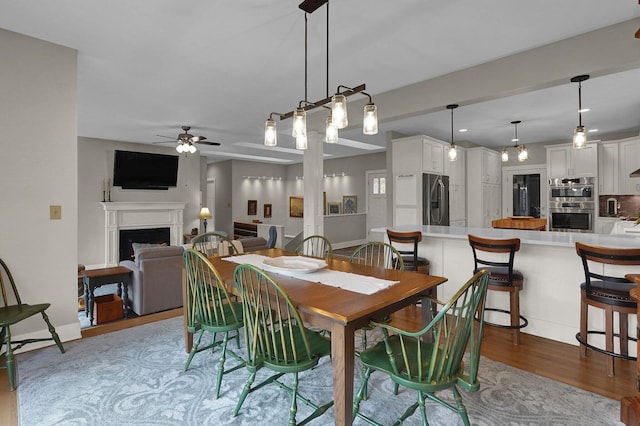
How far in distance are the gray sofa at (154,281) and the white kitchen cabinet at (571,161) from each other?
22.9ft

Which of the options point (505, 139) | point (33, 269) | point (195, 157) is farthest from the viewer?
point (195, 157)

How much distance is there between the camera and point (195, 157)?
8.34m

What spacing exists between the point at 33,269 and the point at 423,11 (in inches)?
145

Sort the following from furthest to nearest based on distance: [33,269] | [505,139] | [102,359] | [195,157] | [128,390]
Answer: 1. [195,157]
2. [505,139]
3. [33,269]
4. [102,359]
5. [128,390]

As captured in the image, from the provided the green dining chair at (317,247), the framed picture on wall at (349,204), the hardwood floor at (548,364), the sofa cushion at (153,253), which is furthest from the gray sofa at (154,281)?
the framed picture on wall at (349,204)

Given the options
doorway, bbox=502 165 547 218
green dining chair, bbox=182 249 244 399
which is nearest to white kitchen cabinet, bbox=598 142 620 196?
doorway, bbox=502 165 547 218

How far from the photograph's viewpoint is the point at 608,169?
19.9ft

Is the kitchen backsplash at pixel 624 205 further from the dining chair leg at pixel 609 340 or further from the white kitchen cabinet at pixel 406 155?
the dining chair leg at pixel 609 340

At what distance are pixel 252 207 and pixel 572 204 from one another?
8280 millimetres

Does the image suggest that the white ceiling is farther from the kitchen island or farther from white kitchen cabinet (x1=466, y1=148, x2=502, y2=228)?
white kitchen cabinet (x1=466, y1=148, x2=502, y2=228)

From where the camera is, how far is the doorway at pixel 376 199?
9111 millimetres

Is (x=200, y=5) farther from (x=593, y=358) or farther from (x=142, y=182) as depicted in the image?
(x=142, y=182)

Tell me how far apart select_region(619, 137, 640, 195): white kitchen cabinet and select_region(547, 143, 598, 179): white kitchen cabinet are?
1.23ft

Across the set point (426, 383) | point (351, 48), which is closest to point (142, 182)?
point (351, 48)
